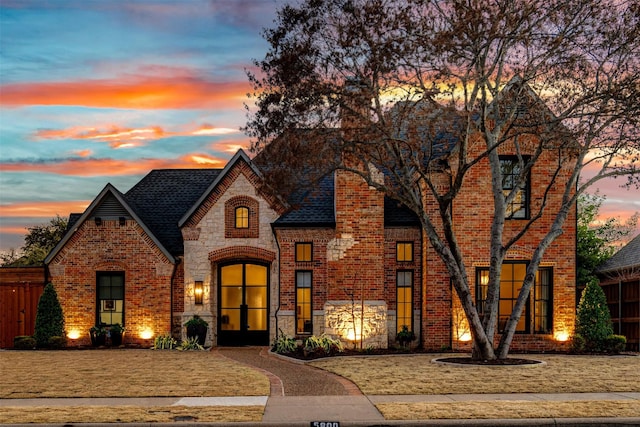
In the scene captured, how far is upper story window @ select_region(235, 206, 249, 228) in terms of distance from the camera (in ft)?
94.8

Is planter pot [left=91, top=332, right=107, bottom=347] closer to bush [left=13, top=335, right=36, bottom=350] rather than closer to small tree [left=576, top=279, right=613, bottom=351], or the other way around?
bush [left=13, top=335, right=36, bottom=350]

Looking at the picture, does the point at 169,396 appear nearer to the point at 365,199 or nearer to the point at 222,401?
the point at 222,401

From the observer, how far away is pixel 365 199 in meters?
27.0

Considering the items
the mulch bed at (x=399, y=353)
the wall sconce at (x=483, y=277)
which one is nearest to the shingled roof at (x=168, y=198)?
the mulch bed at (x=399, y=353)

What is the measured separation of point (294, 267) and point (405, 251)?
12.4ft

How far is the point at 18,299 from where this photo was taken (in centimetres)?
2978

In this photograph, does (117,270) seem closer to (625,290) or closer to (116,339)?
(116,339)

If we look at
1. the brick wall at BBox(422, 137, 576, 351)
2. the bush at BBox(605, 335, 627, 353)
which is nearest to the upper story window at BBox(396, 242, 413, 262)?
the brick wall at BBox(422, 137, 576, 351)

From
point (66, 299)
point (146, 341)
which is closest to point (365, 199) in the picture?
point (146, 341)

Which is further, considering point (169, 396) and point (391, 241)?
point (391, 241)

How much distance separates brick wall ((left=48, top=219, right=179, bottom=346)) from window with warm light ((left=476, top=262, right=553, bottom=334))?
1107 cm

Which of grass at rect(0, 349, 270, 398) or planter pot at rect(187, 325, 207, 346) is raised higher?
planter pot at rect(187, 325, 207, 346)

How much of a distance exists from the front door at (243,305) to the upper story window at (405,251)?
4766 millimetres

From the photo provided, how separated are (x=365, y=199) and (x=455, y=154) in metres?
3.23
